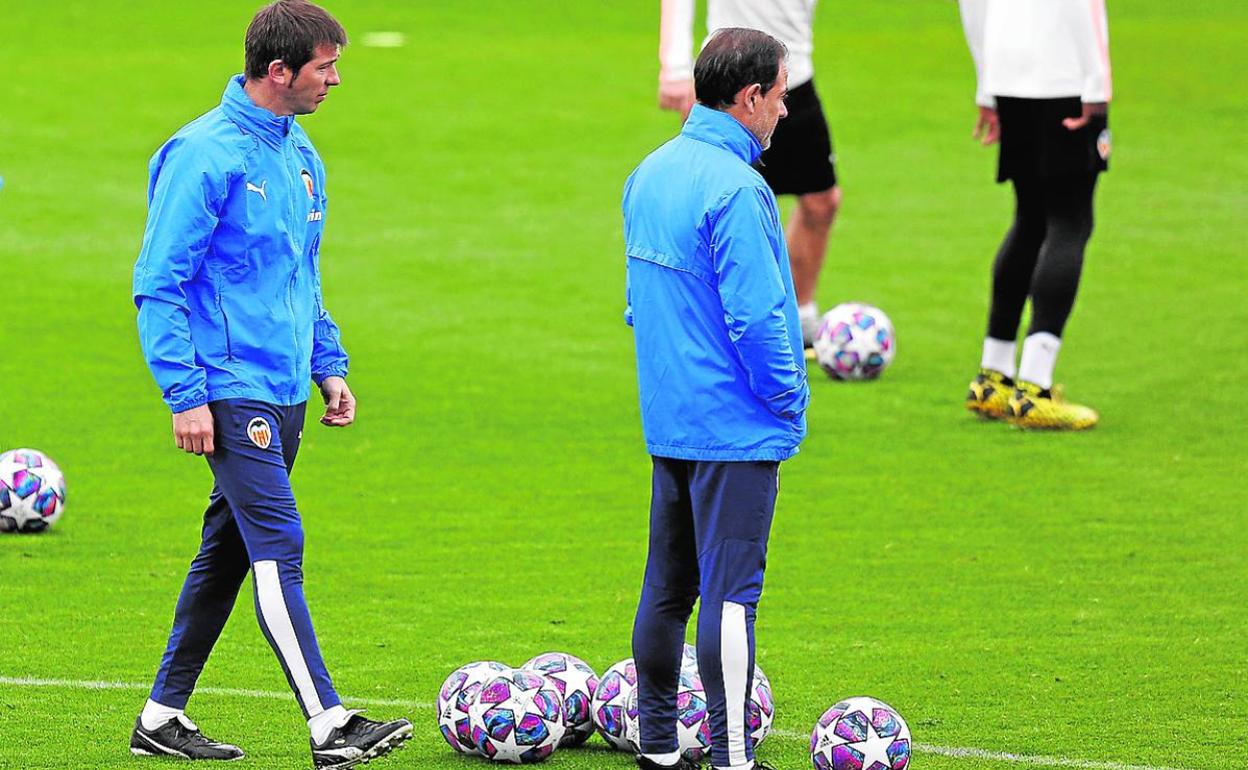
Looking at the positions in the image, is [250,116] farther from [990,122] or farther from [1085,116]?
[990,122]

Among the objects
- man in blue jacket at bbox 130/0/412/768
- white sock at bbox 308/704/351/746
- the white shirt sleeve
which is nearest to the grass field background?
white sock at bbox 308/704/351/746

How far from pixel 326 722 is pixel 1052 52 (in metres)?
6.24

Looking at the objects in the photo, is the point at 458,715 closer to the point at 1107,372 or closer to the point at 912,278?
the point at 1107,372

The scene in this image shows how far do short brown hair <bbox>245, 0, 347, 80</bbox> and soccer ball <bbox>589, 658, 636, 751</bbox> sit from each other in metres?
1.93

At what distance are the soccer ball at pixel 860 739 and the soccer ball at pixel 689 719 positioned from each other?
0.34 m

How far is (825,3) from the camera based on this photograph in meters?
32.7

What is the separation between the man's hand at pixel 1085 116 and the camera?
10445 mm

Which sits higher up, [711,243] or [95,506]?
[711,243]

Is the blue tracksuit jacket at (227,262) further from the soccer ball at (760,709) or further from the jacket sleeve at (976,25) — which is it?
the jacket sleeve at (976,25)

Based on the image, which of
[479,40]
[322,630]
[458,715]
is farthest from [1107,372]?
[479,40]

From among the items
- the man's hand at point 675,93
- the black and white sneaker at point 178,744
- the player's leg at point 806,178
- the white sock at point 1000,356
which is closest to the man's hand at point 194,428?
the black and white sneaker at point 178,744

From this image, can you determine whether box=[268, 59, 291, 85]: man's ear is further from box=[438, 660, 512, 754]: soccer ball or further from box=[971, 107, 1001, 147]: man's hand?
box=[971, 107, 1001, 147]: man's hand

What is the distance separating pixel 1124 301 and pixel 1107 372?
93.0 inches

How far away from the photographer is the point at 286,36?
560 centimetres
